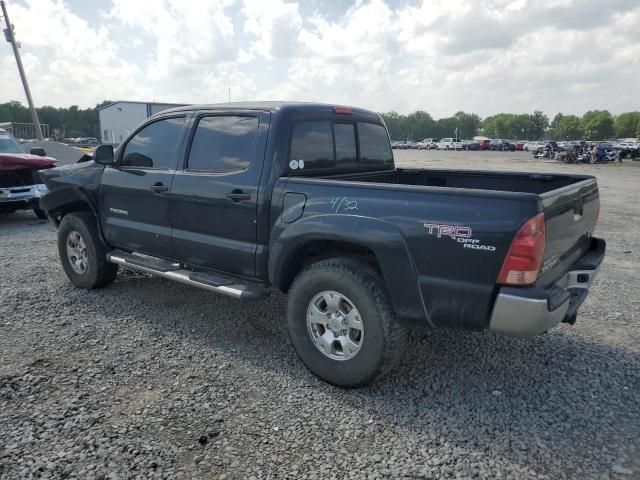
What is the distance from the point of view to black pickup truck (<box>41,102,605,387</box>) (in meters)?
2.80

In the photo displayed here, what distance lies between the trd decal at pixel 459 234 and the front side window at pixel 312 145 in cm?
136

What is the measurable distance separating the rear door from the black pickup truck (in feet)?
0.04

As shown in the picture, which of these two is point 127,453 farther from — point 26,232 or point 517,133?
point 517,133

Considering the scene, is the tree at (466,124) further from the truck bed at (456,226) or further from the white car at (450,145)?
the truck bed at (456,226)

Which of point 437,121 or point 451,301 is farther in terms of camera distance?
point 437,121

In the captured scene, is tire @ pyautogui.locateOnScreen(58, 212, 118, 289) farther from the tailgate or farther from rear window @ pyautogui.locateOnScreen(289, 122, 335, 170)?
the tailgate

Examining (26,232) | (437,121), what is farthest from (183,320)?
(437,121)

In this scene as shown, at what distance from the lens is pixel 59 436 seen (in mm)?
2895

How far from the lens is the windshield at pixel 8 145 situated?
10.2m

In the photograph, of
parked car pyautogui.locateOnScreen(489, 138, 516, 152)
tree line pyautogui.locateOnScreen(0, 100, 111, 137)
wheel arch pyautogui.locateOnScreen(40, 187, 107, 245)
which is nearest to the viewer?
wheel arch pyautogui.locateOnScreen(40, 187, 107, 245)

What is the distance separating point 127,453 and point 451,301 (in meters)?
2.00

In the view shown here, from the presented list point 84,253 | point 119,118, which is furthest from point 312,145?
point 119,118

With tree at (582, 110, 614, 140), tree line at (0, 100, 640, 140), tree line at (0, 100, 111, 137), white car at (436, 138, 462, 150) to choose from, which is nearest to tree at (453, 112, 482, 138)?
tree line at (0, 100, 640, 140)

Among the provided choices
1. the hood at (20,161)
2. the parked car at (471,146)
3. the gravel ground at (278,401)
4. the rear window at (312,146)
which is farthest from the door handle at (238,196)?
the parked car at (471,146)
